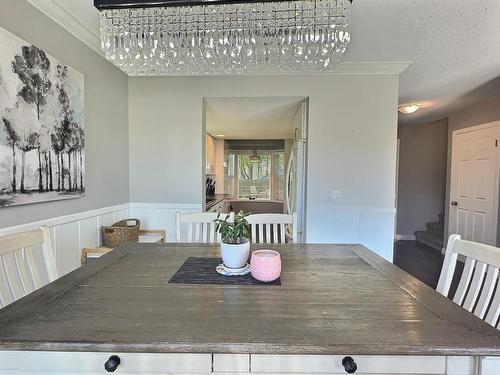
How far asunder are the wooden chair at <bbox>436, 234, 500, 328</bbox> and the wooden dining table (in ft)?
0.64

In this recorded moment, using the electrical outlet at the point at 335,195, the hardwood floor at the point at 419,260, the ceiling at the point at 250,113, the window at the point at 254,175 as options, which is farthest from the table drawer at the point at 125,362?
the window at the point at 254,175

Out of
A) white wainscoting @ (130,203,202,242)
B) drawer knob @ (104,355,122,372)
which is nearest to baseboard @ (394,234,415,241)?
white wainscoting @ (130,203,202,242)

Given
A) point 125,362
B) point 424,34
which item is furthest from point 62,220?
point 424,34

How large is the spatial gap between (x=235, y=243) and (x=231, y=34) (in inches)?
57.0

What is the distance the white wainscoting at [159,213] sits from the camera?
319 cm

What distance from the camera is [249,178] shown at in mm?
7453

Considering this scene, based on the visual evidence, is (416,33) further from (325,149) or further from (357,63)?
(325,149)

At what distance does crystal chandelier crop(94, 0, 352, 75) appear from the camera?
5.98ft

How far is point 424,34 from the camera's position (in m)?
2.28

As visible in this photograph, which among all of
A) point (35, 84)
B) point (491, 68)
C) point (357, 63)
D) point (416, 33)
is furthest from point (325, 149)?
point (35, 84)

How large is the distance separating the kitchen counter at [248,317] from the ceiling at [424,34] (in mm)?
1806

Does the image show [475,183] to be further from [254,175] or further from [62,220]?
[62,220]

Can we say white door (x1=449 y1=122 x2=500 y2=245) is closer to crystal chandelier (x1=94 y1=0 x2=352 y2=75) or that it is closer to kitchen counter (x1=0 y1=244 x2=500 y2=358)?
crystal chandelier (x1=94 y1=0 x2=352 y2=75)

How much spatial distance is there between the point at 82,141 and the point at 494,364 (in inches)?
107
